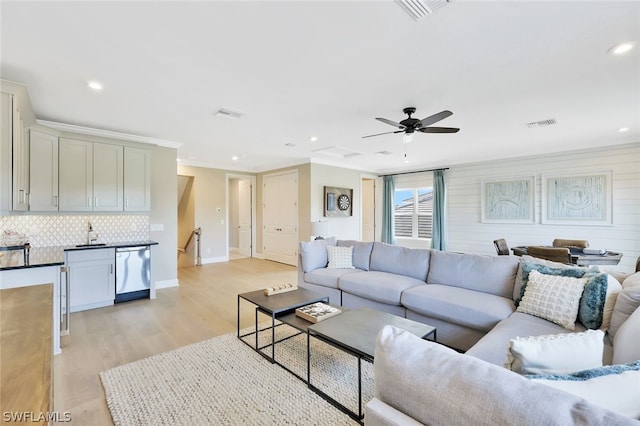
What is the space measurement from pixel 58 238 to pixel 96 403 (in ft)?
10.1

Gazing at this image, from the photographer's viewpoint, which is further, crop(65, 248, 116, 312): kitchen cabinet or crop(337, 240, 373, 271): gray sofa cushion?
crop(337, 240, 373, 271): gray sofa cushion

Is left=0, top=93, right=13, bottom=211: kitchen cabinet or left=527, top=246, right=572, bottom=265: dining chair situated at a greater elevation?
left=0, top=93, right=13, bottom=211: kitchen cabinet

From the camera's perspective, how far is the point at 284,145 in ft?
17.4

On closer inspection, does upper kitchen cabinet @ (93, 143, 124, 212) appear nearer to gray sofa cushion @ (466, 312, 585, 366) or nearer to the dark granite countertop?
the dark granite countertop

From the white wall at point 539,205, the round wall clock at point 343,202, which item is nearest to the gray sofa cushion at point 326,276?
the round wall clock at point 343,202

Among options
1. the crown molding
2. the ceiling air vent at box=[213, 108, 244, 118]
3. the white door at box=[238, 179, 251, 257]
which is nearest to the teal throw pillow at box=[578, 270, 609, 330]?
the ceiling air vent at box=[213, 108, 244, 118]

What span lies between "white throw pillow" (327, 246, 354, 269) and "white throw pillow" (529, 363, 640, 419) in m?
3.21

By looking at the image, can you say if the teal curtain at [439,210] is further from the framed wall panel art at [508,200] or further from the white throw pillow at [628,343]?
the white throw pillow at [628,343]

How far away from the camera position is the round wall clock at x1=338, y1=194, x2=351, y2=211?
7.19 metres

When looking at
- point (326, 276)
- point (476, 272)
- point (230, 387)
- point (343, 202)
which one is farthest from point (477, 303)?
point (343, 202)

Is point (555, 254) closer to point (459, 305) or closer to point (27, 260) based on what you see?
point (459, 305)

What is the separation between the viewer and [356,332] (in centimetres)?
204

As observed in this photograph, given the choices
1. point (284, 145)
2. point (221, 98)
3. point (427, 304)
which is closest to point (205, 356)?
point (427, 304)

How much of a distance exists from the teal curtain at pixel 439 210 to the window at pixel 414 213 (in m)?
0.37
